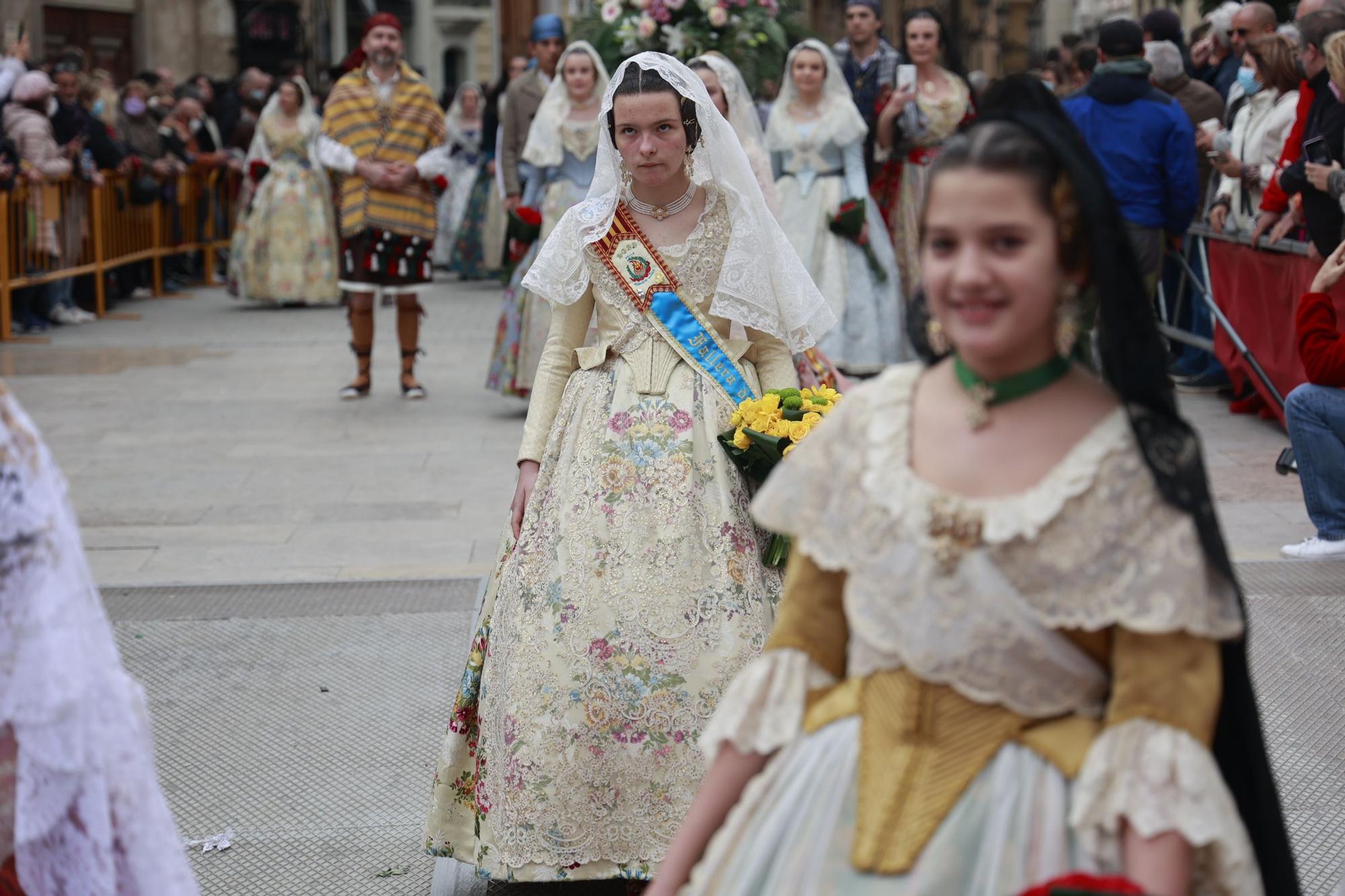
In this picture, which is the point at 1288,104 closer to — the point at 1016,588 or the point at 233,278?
the point at 1016,588

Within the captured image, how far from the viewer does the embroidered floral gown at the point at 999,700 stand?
6.09ft

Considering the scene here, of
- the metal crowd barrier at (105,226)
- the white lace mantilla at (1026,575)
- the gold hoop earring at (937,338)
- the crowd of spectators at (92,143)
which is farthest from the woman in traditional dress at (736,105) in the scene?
the metal crowd barrier at (105,226)

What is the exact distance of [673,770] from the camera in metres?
3.52

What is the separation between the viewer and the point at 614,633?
352cm

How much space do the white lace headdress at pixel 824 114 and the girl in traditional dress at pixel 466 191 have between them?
26.2 feet

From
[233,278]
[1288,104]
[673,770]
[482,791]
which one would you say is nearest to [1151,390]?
[673,770]

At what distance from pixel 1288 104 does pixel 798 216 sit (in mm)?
2624

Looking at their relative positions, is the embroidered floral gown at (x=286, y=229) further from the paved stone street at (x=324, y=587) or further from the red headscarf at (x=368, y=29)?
the red headscarf at (x=368, y=29)

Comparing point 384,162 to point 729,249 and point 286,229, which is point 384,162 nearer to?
point 286,229

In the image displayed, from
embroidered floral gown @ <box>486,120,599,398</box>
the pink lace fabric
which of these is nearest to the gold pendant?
the pink lace fabric

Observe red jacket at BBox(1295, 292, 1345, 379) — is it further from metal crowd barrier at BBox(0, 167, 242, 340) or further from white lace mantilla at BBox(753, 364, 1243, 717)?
metal crowd barrier at BBox(0, 167, 242, 340)

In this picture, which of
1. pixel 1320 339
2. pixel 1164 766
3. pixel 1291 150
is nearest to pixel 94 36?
pixel 1291 150

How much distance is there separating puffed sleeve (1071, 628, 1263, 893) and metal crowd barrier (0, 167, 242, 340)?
487 inches

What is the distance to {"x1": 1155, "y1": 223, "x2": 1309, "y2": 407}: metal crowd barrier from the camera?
8.73 metres
